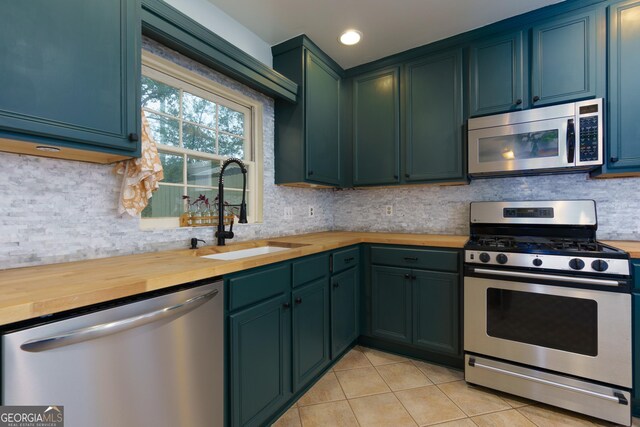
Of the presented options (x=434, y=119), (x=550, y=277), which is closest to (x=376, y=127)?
(x=434, y=119)

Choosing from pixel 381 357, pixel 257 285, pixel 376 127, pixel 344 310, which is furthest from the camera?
pixel 376 127

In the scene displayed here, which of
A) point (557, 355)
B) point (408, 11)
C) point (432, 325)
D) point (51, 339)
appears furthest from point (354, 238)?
point (51, 339)

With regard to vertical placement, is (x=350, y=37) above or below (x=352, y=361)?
above

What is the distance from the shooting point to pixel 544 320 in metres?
1.77

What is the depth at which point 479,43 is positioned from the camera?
2312mm

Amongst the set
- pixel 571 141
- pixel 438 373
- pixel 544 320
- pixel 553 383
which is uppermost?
pixel 571 141

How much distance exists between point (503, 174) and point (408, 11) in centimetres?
142

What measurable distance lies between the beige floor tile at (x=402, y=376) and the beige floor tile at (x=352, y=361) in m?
0.13

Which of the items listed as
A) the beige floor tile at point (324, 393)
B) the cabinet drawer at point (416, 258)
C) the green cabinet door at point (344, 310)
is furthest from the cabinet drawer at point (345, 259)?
the beige floor tile at point (324, 393)

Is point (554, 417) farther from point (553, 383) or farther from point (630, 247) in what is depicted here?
point (630, 247)

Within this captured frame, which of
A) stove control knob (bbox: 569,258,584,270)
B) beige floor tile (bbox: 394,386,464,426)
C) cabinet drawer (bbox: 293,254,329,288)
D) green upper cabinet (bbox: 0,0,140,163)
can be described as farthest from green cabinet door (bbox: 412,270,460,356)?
green upper cabinet (bbox: 0,0,140,163)

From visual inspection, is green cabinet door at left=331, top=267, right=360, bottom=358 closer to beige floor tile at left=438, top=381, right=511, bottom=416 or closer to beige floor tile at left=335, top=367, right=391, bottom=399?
beige floor tile at left=335, top=367, right=391, bottom=399

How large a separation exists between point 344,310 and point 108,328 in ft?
5.50

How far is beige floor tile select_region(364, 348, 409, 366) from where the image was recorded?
7.61 ft
